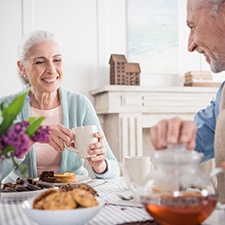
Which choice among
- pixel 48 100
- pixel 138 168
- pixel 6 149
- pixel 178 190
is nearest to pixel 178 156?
pixel 178 190

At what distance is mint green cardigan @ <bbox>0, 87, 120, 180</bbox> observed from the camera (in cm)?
181

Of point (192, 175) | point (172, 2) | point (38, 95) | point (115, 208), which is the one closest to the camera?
point (192, 175)

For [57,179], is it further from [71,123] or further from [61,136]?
[71,123]

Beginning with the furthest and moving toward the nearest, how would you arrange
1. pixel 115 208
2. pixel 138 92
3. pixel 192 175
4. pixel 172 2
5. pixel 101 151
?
pixel 172 2
pixel 138 92
pixel 101 151
pixel 115 208
pixel 192 175

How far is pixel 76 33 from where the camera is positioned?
12.2 ft

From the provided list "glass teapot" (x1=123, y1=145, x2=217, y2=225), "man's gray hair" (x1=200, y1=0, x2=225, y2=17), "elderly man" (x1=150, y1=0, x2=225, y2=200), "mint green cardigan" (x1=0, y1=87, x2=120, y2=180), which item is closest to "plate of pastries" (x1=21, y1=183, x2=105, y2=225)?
"glass teapot" (x1=123, y1=145, x2=217, y2=225)

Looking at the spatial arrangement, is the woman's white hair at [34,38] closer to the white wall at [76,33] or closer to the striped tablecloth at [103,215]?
the striped tablecloth at [103,215]

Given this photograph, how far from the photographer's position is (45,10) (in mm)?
3621

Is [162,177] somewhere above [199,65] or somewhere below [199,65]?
below

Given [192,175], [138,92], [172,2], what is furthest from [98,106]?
[192,175]

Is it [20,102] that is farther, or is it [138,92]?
[138,92]

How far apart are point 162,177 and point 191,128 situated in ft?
0.39

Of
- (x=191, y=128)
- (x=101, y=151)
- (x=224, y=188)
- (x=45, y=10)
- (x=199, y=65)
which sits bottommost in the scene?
(x=224, y=188)

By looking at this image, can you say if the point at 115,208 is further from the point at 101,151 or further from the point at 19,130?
the point at 101,151
